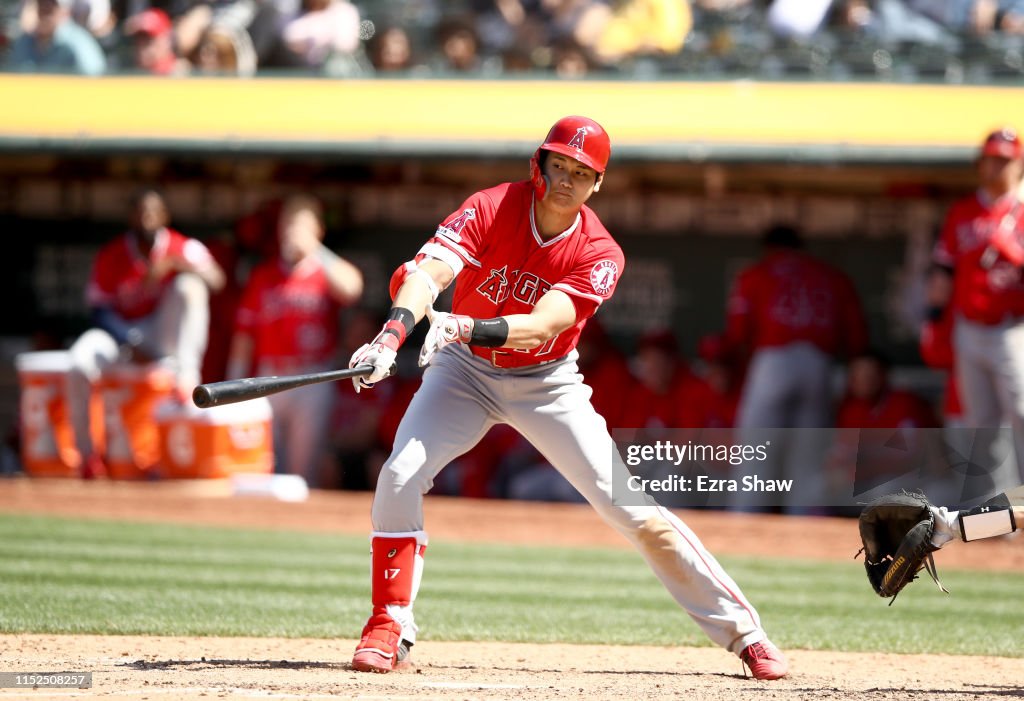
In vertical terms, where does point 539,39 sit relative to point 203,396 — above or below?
above

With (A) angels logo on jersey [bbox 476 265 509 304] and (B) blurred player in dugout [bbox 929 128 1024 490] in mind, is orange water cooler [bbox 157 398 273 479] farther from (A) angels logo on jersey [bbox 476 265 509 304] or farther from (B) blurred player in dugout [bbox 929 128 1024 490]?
(A) angels logo on jersey [bbox 476 265 509 304]

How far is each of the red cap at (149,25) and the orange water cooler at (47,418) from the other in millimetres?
2465

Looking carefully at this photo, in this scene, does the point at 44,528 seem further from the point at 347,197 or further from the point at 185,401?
the point at 347,197

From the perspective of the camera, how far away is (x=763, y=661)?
4629 millimetres

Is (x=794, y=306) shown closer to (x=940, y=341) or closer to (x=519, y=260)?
(x=940, y=341)

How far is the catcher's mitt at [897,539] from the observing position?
4.32 m

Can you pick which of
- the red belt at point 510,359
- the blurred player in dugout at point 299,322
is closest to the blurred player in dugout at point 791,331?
the blurred player in dugout at point 299,322

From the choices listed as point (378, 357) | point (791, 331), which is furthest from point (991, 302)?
point (378, 357)

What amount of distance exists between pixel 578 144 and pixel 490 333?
0.64 metres

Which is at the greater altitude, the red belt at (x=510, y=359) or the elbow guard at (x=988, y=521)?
the red belt at (x=510, y=359)

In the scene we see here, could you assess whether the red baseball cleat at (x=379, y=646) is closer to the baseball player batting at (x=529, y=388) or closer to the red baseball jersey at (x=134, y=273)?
the baseball player batting at (x=529, y=388)

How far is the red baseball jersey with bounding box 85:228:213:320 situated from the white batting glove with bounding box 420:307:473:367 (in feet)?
18.8

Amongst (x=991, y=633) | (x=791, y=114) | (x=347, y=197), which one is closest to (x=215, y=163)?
(x=347, y=197)

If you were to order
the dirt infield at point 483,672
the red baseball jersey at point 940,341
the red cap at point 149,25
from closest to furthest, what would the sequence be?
1. the dirt infield at point 483,672
2. the red baseball jersey at point 940,341
3. the red cap at point 149,25
